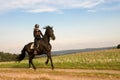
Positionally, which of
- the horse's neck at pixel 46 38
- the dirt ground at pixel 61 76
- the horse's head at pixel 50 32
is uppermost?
the horse's head at pixel 50 32

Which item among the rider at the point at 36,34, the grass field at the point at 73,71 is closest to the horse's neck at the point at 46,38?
the rider at the point at 36,34

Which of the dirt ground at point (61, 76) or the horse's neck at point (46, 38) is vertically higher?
the horse's neck at point (46, 38)

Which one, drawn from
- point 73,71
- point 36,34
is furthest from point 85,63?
point 36,34

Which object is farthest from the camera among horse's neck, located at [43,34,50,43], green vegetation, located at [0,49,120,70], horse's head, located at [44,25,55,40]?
green vegetation, located at [0,49,120,70]

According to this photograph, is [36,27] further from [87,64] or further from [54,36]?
[87,64]

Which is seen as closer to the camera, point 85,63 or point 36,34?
point 36,34

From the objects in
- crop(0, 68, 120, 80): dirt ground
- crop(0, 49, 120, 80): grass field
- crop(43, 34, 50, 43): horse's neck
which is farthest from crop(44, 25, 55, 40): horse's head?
crop(0, 68, 120, 80): dirt ground

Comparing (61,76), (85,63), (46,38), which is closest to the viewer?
(61,76)

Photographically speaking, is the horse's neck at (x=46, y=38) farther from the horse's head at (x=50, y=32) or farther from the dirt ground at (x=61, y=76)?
the dirt ground at (x=61, y=76)

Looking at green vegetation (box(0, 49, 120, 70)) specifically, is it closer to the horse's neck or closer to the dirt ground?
the horse's neck

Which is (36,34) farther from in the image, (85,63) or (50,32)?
(85,63)

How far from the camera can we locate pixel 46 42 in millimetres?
27391

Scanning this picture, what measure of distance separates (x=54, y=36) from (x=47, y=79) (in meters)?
8.76

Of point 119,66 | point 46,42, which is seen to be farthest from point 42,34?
point 119,66
